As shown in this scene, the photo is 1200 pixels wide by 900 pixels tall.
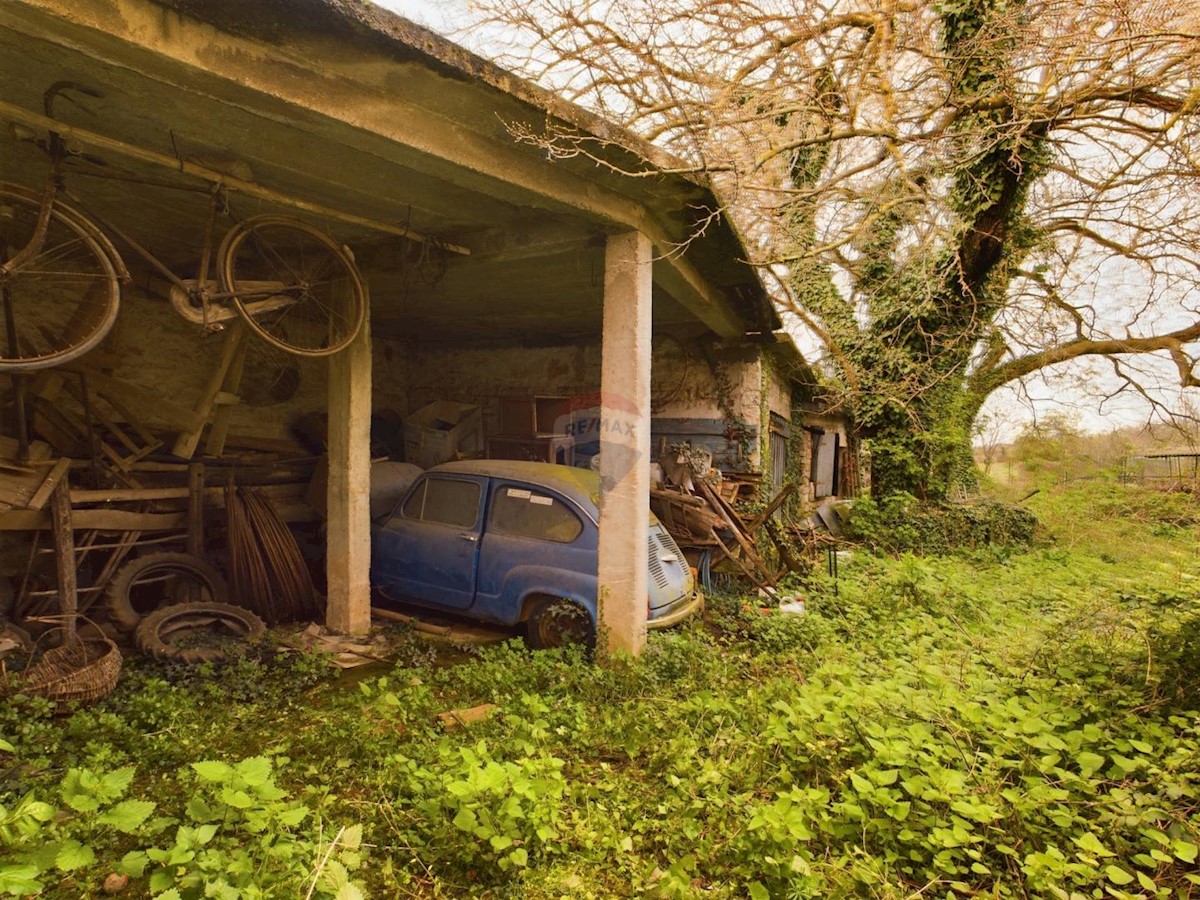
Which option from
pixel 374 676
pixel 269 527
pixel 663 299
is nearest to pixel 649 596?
pixel 374 676

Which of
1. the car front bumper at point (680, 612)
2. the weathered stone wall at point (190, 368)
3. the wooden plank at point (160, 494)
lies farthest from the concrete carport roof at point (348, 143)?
the car front bumper at point (680, 612)

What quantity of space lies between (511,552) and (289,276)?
10.2 feet

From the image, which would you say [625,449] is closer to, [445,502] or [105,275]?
[445,502]

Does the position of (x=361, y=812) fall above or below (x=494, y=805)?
below

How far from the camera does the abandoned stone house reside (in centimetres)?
278

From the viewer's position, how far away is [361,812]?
2.74 m

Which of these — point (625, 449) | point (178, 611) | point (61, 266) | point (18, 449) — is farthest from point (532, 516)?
point (61, 266)

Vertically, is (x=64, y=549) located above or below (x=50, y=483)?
below

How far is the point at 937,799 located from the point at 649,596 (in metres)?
2.86

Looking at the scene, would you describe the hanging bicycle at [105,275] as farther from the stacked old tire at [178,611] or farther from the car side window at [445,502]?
the stacked old tire at [178,611]

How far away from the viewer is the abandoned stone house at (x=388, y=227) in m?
2.78

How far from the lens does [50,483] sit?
15.5ft

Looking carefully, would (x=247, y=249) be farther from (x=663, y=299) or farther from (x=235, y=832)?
(x=235, y=832)

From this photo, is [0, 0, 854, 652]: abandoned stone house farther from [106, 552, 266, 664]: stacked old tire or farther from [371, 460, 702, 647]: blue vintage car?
[106, 552, 266, 664]: stacked old tire
